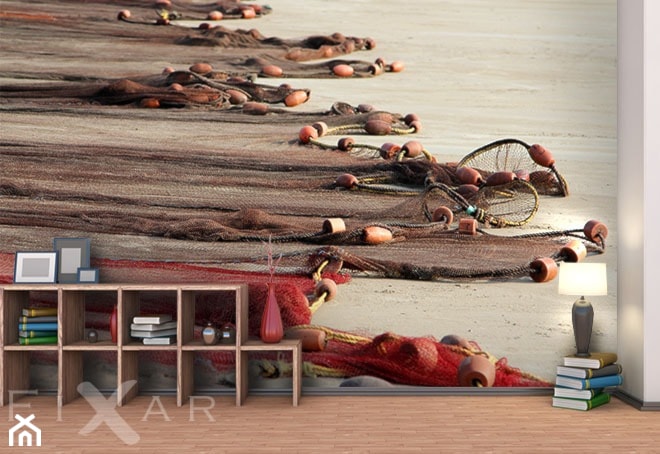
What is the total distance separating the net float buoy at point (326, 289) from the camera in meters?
5.48

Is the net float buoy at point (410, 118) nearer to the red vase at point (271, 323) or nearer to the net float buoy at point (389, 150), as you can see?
the net float buoy at point (389, 150)

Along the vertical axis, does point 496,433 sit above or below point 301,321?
below

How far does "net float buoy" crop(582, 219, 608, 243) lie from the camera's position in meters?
5.62

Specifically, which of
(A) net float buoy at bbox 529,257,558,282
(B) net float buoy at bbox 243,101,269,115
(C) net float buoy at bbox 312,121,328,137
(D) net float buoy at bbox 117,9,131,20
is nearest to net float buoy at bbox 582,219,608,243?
(A) net float buoy at bbox 529,257,558,282

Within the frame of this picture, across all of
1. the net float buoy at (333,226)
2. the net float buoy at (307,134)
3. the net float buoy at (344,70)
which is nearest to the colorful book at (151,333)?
the net float buoy at (333,226)

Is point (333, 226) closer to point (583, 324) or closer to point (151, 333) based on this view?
point (151, 333)

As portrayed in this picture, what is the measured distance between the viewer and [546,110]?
5797mm

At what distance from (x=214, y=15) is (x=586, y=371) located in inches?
127

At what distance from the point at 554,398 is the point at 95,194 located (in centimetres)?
304

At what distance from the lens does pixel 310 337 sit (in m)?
5.41

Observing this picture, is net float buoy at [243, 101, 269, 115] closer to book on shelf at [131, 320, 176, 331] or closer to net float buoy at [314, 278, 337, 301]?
net float buoy at [314, 278, 337, 301]

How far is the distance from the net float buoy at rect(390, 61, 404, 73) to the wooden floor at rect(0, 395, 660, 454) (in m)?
2.09

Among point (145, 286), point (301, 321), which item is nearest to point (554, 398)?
point (301, 321)

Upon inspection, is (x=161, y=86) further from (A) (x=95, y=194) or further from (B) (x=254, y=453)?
(B) (x=254, y=453)
